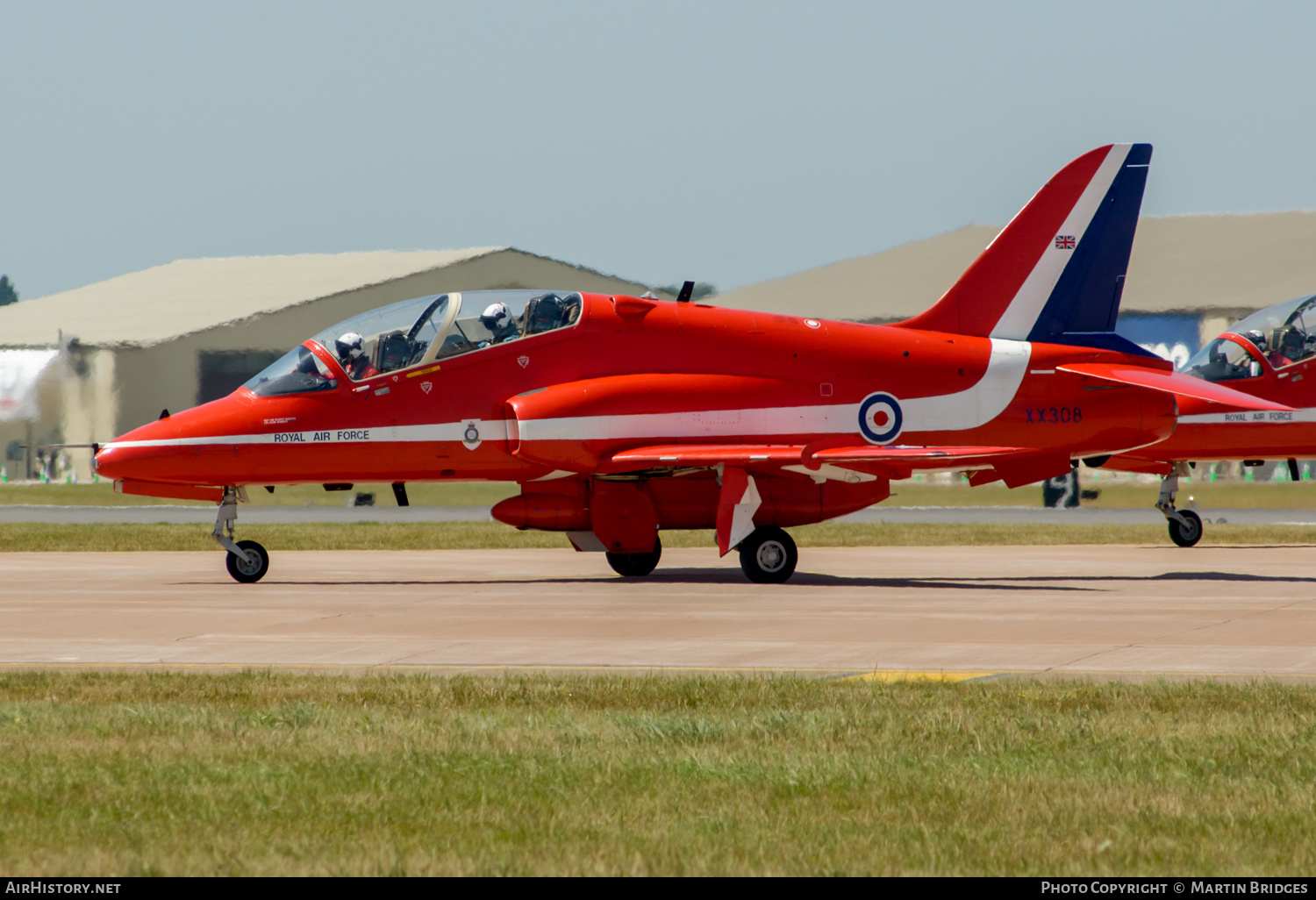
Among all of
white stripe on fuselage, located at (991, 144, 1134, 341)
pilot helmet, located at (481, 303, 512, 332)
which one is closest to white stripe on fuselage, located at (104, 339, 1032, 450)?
white stripe on fuselage, located at (991, 144, 1134, 341)

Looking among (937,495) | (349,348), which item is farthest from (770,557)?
(937,495)

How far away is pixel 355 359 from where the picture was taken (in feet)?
59.4

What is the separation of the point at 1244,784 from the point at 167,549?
859 inches

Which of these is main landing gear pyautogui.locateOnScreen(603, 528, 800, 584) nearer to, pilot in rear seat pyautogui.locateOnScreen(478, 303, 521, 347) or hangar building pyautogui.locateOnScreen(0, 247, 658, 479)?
pilot in rear seat pyautogui.locateOnScreen(478, 303, 521, 347)

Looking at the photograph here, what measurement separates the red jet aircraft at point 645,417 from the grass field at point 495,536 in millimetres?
6950

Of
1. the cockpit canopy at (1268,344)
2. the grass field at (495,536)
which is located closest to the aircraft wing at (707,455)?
the grass field at (495,536)

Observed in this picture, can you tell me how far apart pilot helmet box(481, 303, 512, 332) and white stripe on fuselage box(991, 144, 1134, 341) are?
6.44 m

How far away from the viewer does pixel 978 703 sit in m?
8.94

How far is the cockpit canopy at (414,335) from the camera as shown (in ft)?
59.3

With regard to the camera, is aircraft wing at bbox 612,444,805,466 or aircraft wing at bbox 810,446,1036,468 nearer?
aircraft wing at bbox 810,446,1036,468

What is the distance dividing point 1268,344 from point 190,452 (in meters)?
15.8

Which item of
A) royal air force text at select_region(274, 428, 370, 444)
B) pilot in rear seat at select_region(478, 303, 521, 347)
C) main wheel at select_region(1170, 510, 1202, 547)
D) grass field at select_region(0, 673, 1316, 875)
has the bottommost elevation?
main wheel at select_region(1170, 510, 1202, 547)

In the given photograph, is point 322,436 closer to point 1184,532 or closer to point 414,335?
point 414,335

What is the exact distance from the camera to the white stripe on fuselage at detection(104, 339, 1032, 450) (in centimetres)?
1791
